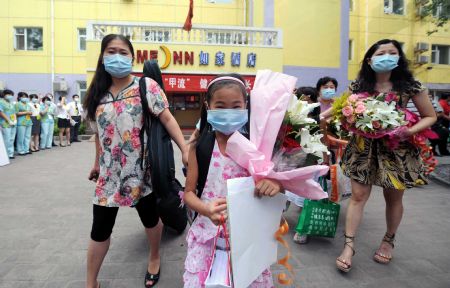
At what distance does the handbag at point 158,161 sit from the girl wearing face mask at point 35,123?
30.8 ft

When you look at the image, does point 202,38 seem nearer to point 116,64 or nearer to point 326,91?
point 326,91

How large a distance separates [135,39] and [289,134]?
44.5 ft

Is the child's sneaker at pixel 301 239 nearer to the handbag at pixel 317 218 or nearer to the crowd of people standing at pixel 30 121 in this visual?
the handbag at pixel 317 218

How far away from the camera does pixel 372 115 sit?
8.76 feet

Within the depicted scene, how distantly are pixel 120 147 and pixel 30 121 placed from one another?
8.95 m

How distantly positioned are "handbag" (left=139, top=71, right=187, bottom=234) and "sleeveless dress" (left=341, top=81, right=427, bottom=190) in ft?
5.11

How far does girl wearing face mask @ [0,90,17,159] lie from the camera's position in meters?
8.72

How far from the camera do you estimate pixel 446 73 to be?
2072 centimetres

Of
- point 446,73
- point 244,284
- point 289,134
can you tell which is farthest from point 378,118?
point 446,73

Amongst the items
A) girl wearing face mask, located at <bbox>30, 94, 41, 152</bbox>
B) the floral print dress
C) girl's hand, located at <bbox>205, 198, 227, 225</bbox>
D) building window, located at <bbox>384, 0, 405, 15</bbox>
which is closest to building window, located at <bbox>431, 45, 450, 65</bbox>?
building window, located at <bbox>384, 0, 405, 15</bbox>

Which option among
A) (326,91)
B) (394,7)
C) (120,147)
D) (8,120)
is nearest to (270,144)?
(120,147)

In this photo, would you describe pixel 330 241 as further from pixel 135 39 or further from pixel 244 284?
pixel 135 39

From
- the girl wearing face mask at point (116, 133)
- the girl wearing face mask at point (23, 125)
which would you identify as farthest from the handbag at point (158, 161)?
the girl wearing face mask at point (23, 125)

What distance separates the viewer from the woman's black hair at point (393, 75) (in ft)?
9.46
